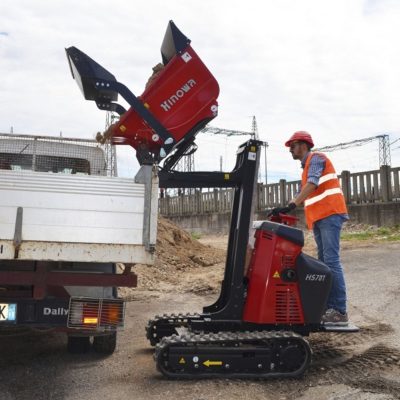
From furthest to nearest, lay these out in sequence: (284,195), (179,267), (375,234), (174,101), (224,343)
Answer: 1. (284,195)
2. (375,234)
3. (179,267)
4. (174,101)
5. (224,343)

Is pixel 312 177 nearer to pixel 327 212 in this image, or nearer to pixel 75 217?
pixel 327 212


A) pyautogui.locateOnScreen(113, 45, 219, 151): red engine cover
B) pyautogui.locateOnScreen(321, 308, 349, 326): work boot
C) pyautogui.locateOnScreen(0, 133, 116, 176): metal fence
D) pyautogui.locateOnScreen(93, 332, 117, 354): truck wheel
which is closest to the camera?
pyautogui.locateOnScreen(113, 45, 219, 151): red engine cover

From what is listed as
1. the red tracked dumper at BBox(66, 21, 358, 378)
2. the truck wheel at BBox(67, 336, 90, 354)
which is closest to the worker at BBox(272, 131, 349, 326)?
the red tracked dumper at BBox(66, 21, 358, 378)

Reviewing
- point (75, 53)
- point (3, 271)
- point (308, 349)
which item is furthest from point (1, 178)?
point (308, 349)

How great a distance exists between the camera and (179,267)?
1220cm

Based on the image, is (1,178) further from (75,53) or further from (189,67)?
(189,67)

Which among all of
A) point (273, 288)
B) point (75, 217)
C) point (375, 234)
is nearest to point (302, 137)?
point (273, 288)

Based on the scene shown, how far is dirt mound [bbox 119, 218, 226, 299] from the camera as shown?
1005cm

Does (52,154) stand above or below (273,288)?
above

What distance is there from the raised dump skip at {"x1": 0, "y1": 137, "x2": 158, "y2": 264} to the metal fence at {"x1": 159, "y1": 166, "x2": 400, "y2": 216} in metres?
4.60

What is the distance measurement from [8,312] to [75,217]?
0.96 metres

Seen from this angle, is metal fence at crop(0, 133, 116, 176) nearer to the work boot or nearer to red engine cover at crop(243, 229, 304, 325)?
red engine cover at crop(243, 229, 304, 325)

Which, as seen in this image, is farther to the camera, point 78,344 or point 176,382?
point 78,344

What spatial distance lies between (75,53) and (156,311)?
442cm
